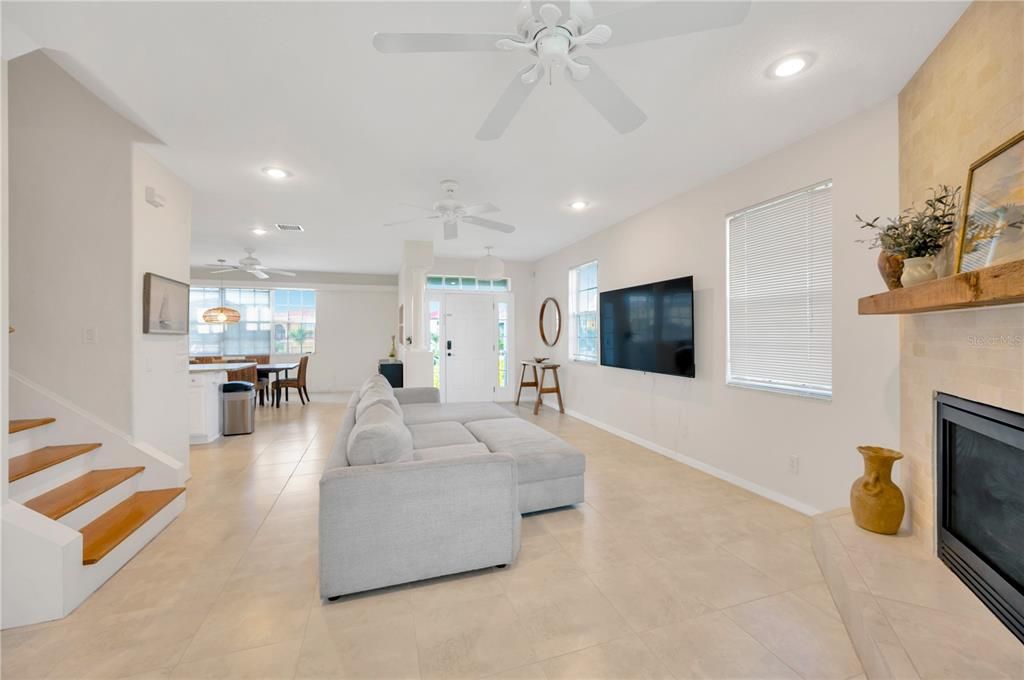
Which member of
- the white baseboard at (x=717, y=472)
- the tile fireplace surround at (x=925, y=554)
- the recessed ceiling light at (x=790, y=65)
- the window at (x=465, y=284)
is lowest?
the white baseboard at (x=717, y=472)

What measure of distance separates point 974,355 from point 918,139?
1175 millimetres

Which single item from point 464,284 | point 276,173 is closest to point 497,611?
point 276,173

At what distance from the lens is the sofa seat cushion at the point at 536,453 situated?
2.81 m

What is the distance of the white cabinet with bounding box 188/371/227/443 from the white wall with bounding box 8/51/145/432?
1.98 meters

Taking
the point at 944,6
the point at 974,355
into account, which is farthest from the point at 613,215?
the point at 974,355

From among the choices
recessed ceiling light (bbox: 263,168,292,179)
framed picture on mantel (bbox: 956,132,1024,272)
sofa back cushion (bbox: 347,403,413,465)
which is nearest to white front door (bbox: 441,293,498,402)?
recessed ceiling light (bbox: 263,168,292,179)

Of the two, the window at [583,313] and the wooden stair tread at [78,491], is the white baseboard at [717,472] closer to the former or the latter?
the window at [583,313]

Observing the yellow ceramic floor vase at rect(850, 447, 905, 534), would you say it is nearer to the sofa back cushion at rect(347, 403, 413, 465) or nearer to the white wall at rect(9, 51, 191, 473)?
the sofa back cushion at rect(347, 403, 413, 465)

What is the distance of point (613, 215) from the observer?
187 inches

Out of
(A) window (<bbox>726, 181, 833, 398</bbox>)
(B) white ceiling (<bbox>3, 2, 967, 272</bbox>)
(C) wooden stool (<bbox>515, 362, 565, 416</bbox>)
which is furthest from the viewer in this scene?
(C) wooden stool (<bbox>515, 362, 565, 416</bbox>)

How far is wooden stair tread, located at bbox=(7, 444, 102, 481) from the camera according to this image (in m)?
2.18

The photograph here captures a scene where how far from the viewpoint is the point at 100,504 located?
8.11ft

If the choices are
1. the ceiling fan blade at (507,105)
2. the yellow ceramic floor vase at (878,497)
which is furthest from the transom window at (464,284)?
the yellow ceramic floor vase at (878,497)

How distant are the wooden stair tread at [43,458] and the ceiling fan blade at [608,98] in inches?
127
